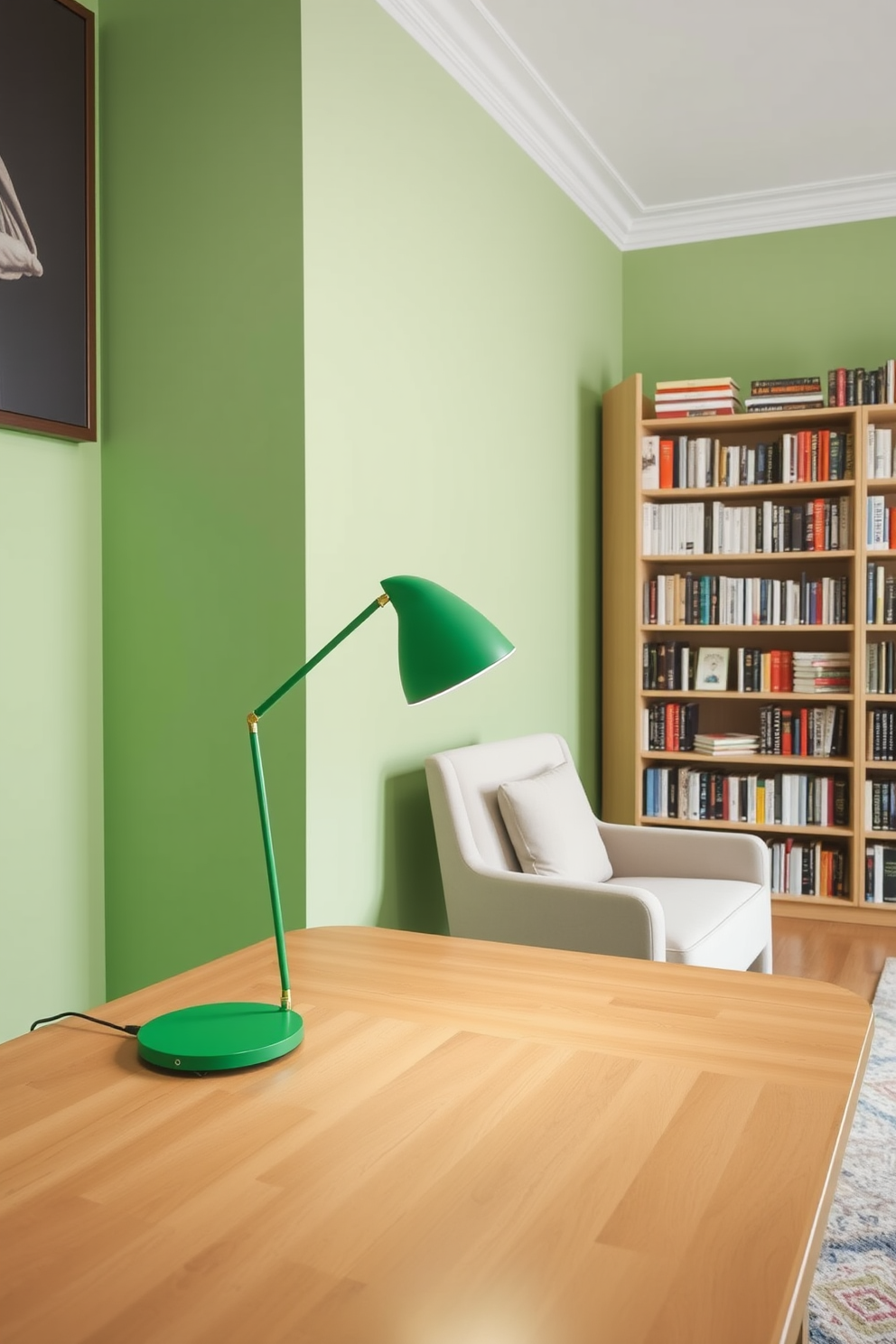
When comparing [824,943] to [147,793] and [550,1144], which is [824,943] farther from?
[550,1144]

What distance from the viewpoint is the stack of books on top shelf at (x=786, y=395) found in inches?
175

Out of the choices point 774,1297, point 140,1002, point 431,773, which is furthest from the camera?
point 431,773

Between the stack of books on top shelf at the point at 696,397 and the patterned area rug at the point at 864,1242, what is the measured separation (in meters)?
2.68

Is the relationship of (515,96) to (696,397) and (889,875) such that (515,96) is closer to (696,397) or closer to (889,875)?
(696,397)

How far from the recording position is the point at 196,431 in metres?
2.69

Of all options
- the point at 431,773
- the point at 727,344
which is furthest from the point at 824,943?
the point at 727,344

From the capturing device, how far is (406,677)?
1.23m

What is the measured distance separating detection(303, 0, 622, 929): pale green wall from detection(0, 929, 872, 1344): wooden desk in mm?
1396

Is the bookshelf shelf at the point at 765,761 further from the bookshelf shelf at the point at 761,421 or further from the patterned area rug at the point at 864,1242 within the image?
the patterned area rug at the point at 864,1242

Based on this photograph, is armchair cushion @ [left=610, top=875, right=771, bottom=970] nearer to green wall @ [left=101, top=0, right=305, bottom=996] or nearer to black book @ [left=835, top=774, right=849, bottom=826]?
green wall @ [left=101, top=0, right=305, bottom=996]

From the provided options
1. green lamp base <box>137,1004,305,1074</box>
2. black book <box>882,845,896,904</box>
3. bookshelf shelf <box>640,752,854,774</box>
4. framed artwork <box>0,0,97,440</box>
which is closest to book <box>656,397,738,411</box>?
bookshelf shelf <box>640,752,854,774</box>

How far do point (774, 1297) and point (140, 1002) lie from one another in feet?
2.83

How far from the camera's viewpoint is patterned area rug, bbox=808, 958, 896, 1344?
1810 mm

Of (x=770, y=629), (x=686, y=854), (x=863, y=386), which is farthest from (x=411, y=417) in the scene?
(x=863, y=386)
